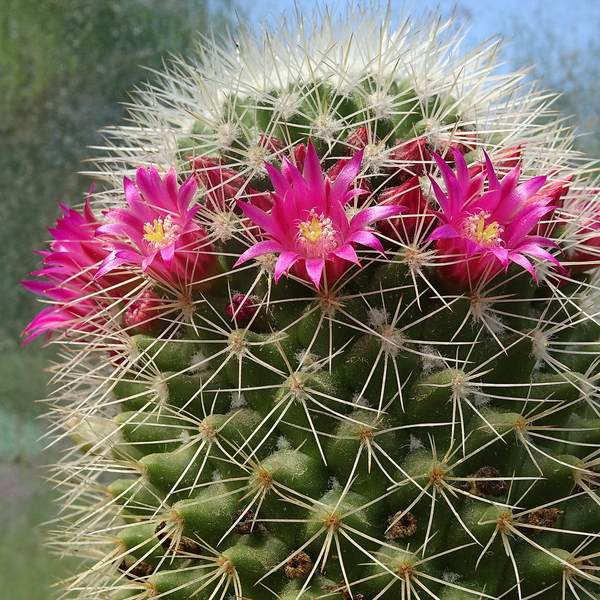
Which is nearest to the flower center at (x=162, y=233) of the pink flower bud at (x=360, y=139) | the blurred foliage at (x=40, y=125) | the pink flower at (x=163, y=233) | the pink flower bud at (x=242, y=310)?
the pink flower at (x=163, y=233)

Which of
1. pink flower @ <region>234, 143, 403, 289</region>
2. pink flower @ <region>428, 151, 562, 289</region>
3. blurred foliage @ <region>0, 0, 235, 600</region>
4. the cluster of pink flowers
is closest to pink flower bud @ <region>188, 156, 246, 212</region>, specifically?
the cluster of pink flowers

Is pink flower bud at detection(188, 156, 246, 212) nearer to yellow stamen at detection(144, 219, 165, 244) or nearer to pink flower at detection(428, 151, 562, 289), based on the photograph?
yellow stamen at detection(144, 219, 165, 244)

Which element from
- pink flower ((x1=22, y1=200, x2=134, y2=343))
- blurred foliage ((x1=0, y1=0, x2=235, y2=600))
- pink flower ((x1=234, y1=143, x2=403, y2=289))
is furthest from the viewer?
blurred foliage ((x1=0, y1=0, x2=235, y2=600))

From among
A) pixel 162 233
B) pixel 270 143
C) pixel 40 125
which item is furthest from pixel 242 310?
Answer: pixel 40 125

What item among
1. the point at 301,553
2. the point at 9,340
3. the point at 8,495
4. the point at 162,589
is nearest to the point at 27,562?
the point at 8,495

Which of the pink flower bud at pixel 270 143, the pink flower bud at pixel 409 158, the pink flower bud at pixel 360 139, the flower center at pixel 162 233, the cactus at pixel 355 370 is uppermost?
the pink flower bud at pixel 270 143

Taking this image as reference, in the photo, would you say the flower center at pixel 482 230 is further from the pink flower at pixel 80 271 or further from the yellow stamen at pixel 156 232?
the pink flower at pixel 80 271
